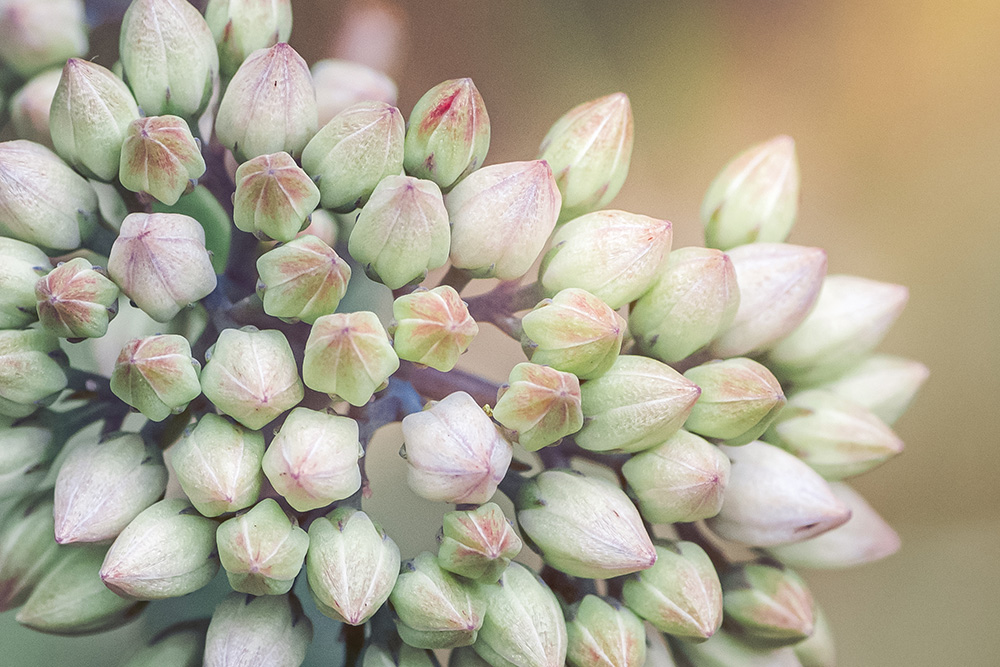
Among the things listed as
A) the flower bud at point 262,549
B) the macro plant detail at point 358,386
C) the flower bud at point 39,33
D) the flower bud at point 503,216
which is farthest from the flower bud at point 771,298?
the flower bud at point 39,33

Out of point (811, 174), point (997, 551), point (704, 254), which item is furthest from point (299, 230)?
point (997, 551)

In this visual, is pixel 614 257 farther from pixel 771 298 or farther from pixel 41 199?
pixel 41 199

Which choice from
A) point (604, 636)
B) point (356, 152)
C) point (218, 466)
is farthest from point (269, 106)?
point (604, 636)

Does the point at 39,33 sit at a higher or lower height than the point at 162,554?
higher

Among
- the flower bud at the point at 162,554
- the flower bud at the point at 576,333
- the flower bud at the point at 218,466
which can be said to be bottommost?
the flower bud at the point at 162,554

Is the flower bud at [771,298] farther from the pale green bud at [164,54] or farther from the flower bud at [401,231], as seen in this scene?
the pale green bud at [164,54]

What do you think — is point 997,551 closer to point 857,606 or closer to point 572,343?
point 857,606

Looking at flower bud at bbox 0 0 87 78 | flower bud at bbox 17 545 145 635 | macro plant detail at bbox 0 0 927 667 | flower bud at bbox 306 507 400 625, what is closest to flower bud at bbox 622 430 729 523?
macro plant detail at bbox 0 0 927 667
